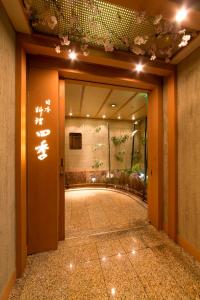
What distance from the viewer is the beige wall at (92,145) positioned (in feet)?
18.1

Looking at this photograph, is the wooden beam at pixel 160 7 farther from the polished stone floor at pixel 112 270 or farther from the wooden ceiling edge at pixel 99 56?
the polished stone floor at pixel 112 270

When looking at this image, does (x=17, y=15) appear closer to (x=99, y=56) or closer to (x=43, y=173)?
(x=99, y=56)

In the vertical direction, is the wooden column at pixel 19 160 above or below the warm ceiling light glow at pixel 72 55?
below

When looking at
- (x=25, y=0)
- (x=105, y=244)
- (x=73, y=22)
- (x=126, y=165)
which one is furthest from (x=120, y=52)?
(x=126, y=165)

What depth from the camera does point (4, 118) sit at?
128cm

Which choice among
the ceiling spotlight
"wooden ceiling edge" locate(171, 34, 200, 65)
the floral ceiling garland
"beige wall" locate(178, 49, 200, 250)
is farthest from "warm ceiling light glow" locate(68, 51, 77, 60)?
"beige wall" locate(178, 49, 200, 250)

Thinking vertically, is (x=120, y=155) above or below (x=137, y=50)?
below

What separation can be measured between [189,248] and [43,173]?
6.97 ft

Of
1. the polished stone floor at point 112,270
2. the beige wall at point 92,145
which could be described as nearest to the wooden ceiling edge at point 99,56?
the polished stone floor at point 112,270

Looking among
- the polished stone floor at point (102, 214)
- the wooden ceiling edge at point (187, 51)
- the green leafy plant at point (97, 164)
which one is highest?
the wooden ceiling edge at point (187, 51)

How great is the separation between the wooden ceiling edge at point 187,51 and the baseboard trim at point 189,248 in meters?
2.46

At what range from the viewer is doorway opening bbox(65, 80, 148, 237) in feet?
9.29

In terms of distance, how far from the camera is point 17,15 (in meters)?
1.32

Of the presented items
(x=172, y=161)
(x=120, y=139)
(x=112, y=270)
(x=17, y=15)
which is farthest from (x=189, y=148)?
(x=120, y=139)
